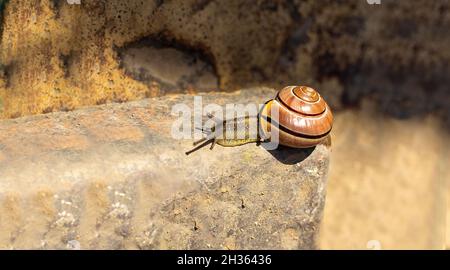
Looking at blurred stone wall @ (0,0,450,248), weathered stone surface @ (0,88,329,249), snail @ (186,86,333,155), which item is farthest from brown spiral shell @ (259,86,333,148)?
blurred stone wall @ (0,0,450,248)

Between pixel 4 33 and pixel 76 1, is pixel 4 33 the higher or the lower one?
the lower one

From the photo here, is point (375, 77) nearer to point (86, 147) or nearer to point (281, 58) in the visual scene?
point (281, 58)

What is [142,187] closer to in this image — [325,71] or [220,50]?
[220,50]

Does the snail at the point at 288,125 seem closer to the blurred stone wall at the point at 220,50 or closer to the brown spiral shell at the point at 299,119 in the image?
the brown spiral shell at the point at 299,119

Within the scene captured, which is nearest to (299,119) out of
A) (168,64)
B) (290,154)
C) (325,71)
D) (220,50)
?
(290,154)

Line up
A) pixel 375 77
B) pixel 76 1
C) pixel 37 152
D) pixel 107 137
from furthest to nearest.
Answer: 1. pixel 375 77
2. pixel 76 1
3. pixel 107 137
4. pixel 37 152

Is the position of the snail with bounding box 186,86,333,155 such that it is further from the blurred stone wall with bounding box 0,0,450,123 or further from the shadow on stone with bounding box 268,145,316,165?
the blurred stone wall with bounding box 0,0,450,123

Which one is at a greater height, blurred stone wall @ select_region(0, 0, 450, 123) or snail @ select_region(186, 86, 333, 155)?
blurred stone wall @ select_region(0, 0, 450, 123)

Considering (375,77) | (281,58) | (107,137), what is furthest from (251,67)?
(107,137)
